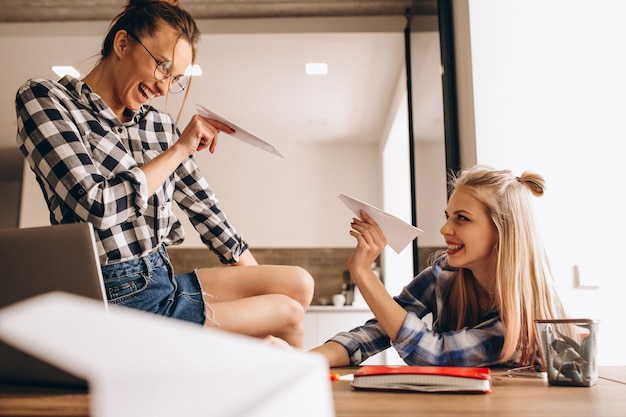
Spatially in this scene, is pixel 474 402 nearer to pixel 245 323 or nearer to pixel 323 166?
pixel 245 323

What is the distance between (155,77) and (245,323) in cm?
68

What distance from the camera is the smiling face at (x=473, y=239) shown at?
1452mm

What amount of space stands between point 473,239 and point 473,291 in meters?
0.14

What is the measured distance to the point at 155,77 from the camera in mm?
1508

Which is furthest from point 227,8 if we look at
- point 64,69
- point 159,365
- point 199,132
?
point 159,365

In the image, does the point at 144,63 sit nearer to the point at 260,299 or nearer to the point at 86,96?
the point at 86,96

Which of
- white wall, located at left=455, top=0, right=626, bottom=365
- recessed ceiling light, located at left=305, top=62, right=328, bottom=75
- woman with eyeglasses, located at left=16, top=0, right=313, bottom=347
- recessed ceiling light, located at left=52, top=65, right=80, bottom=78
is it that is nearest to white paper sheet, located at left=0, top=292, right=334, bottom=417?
woman with eyeglasses, located at left=16, top=0, right=313, bottom=347

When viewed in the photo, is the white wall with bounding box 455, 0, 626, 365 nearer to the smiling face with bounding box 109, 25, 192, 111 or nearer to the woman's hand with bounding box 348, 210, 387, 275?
the woman's hand with bounding box 348, 210, 387, 275

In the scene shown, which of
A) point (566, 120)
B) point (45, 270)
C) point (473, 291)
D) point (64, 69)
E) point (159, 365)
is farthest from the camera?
point (64, 69)

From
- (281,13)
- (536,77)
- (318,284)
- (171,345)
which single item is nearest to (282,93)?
(281,13)

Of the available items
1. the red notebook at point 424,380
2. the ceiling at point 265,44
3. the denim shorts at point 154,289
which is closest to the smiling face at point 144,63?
the denim shorts at point 154,289

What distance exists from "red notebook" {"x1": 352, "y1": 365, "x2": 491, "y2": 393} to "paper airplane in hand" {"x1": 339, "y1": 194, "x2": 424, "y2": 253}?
1.74ft

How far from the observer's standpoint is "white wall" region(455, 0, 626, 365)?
6.64ft

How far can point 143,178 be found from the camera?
1.29m
